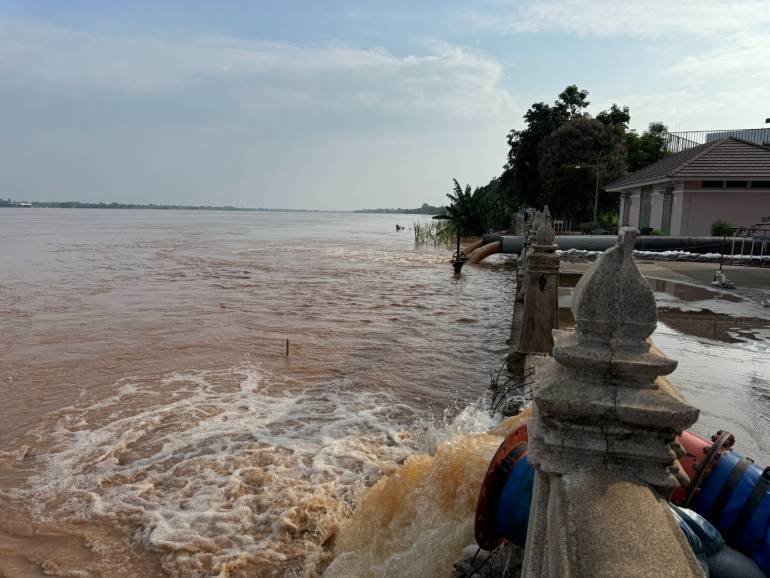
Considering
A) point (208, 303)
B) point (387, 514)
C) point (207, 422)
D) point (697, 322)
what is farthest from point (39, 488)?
point (208, 303)

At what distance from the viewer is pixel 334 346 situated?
37.2 feet

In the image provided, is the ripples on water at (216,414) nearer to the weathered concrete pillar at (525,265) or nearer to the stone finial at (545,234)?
the weathered concrete pillar at (525,265)

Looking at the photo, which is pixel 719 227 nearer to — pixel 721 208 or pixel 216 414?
pixel 721 208

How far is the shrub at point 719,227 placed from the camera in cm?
2253

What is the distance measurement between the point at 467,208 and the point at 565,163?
27.3ft

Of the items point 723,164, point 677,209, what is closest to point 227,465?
point 677,209

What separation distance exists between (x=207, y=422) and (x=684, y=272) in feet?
46.8

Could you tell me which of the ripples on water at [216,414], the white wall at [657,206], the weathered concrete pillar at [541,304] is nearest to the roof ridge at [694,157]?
the white wall at [657,206]

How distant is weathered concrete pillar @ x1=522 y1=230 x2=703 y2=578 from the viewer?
1.69m

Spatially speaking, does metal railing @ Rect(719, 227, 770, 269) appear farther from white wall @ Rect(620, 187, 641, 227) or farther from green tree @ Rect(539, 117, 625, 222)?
green tree @ Rect(539, 117, 625, 222)

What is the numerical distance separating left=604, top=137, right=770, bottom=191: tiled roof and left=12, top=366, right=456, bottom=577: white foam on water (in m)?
20.6

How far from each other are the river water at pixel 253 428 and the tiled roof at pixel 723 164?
13.9m

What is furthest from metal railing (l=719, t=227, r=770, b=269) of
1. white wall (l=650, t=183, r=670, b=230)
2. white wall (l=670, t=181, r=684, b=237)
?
white wall (l=650, t=183, r=670, b=230)

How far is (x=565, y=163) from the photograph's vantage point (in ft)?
121
